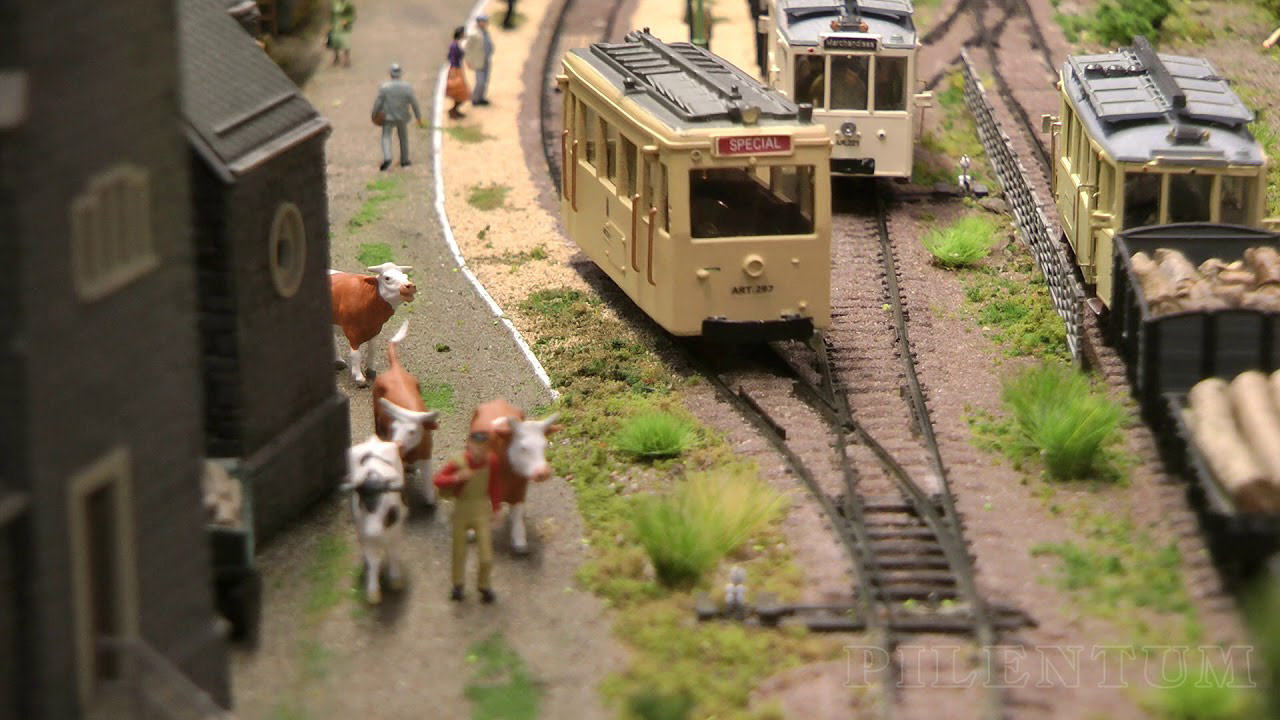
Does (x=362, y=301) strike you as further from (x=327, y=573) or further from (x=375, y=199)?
(x=375, y=199)

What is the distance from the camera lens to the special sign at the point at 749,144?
1917 centimetres

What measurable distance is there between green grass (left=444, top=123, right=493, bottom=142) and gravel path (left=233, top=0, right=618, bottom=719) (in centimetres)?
734

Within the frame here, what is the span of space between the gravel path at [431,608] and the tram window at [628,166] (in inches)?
89.6

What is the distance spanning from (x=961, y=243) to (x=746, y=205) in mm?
5201

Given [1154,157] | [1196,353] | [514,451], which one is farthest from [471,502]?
[1154,157]

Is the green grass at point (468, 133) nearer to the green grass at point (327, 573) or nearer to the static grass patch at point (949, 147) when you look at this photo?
the static grass patch at point (949, 147)

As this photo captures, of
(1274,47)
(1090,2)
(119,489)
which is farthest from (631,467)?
(1090,2)

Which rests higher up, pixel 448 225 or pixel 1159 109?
pixel 1159 109

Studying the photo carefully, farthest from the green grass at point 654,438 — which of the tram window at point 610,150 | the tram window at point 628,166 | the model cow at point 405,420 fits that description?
the tram window at point 610,150

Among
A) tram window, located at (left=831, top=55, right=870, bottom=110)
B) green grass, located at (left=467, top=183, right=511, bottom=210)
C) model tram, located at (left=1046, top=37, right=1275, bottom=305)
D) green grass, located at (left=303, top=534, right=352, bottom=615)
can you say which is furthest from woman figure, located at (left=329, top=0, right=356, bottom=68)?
green grass, located at (left=303, top=534, right=352, bottom=615)

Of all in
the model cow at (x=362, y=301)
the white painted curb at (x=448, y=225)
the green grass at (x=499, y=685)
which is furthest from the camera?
the white painted curb at (x=448, y=225)

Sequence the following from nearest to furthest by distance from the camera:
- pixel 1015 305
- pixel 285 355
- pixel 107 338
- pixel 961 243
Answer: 1. pixel 107 338
2. pixel 285 355
3. pixel 1015 305
4. pixel 961 243

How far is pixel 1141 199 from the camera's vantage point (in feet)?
67.1

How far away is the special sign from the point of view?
19.2 metres
